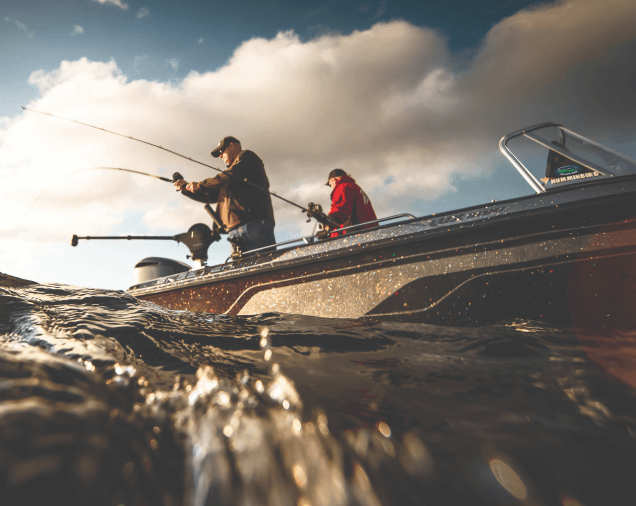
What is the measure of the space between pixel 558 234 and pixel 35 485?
2.63 m

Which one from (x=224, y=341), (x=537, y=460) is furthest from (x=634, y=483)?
(x=224, y=341)

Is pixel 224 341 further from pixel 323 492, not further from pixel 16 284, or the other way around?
pixel 16 284

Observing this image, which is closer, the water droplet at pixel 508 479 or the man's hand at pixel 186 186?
the water droplet at pixel 508 479

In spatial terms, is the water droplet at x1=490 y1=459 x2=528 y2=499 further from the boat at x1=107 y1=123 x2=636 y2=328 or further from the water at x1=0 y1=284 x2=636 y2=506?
the boat at x1=107 y1=123 x2=636 y2=328

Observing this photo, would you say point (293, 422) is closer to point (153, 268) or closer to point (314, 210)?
point (314, 210)

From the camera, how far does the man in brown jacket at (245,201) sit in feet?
11.6

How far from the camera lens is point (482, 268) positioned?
7.79 feet

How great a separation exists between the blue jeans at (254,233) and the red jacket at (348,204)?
68cm

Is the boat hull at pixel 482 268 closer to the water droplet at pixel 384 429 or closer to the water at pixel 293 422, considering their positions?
the water at pixel 293 422

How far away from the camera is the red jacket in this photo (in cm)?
359

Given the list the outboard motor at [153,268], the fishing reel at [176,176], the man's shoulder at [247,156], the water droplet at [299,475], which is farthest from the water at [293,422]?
the outboard motor at [153,268]

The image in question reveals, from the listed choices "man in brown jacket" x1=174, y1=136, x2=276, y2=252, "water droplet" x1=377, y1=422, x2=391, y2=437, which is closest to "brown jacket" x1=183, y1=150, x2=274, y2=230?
"man in brown jacket" x1=174, y1=136, x2=276, y2=252

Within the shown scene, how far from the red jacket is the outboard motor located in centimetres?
236

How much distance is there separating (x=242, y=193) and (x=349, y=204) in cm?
112
